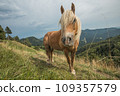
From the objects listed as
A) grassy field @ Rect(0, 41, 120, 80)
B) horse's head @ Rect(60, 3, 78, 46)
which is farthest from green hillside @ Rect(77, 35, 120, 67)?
horse's head @ Rect(60, 3, 78, 46)

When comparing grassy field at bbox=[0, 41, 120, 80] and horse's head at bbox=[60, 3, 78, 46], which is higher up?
horse's head at bbox=[60, 3, 78, 46]

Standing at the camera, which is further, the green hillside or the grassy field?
the green hillside

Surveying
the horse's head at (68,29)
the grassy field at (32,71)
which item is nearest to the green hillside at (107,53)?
the grassy field at (32,71)

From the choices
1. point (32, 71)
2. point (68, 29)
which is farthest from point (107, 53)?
point (32, 71)

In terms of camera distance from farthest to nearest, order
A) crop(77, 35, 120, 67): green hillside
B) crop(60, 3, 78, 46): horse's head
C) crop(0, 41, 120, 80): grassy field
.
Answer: crop(77, 35, 120, 67): green hillside, crop(60, 3, 78, 46): horse's head, crop(0, 41, 120, 80): grassy field

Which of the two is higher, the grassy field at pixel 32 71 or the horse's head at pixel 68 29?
the horse's head at pixel 68 29

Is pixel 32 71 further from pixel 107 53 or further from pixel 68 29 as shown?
pixel 107 53

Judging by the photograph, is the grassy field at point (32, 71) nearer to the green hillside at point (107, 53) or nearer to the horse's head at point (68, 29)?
the green hillside at point (107, 53)

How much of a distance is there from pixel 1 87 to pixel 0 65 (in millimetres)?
783

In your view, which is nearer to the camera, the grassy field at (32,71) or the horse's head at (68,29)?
the grassy field at (32,71)

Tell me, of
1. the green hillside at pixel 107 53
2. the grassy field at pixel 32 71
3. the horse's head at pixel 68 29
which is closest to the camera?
the grassy field at pixel 32 71

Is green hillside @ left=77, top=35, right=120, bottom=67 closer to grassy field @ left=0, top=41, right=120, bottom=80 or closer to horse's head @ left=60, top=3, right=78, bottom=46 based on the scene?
grassy field @ left=0, top=41, right=120, bottom=80

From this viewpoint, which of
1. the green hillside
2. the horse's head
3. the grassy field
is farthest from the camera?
the green hillside

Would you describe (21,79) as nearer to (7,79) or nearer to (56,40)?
(7,79)
